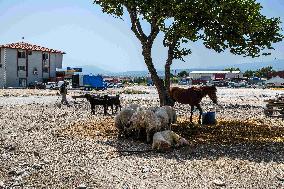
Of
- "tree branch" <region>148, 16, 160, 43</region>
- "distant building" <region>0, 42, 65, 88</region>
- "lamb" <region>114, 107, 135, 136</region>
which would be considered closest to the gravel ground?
"lamb" <region>114, 107, 135, 136</region>

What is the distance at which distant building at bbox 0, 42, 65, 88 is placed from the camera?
100938mm

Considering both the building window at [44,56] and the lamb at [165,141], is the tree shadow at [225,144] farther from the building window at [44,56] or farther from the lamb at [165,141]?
the building window at [44,56]

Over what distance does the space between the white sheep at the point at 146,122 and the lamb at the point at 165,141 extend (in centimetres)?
81

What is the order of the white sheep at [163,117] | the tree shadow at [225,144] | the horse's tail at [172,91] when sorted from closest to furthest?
1. the tree shadow at [225,144]
2. the white sheep at [163,117]
3. the horse's tail at [172,91]

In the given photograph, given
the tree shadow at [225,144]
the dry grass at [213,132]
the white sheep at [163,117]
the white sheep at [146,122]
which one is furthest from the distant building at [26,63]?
the white sheep at [146,122]

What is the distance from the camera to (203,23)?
21.8 metres

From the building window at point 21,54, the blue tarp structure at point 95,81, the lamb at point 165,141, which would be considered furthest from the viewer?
the building window at point 21,54

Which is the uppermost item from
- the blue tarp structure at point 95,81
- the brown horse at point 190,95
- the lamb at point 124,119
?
the brown horse at point 190,95

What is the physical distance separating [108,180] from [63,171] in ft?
5.43

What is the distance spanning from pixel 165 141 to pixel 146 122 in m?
1.71

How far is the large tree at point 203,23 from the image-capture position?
20.5 metres

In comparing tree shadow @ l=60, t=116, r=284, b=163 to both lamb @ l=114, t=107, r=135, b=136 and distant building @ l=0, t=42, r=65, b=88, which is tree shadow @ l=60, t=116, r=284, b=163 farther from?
distant building @ l=0, t=42, r=65, b=88

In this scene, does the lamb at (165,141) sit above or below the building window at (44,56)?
below

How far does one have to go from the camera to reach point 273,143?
18406 millimetres
